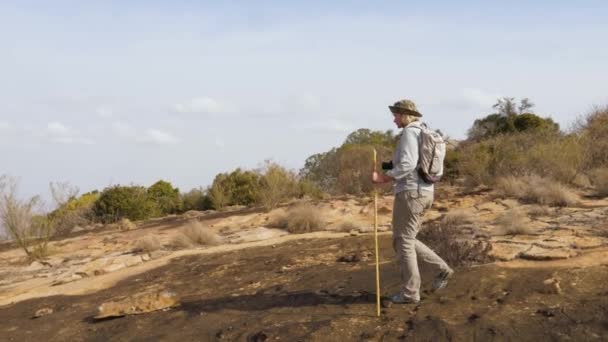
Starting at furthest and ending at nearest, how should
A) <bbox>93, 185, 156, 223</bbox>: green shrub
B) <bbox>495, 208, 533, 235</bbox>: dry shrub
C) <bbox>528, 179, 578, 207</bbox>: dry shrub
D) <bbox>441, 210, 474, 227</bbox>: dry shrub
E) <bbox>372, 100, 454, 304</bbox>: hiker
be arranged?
<bbox>93, 185, 156, 223</bbox>: green shrub, <bbox>528, 179, 578, 207</bbox>: dry shrub, <bbox>441, 210, 474, 227</bbox>: dry shrub, <bbox>495, 208, 533, 235</bbox>: dry shrub, <bbox>372, 100, 454, 304</bbox>: hiker

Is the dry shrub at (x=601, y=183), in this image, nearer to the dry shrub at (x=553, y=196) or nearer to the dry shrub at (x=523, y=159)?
the dry shrub at (x=523, y=159)

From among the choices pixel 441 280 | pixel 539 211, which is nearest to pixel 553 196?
pixel 539 211

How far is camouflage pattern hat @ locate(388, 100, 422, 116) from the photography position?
5.66m

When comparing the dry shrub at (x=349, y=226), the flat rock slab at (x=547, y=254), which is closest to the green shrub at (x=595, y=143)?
the dry shrub at (x=349, y=226)

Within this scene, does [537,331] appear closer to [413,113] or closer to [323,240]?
[413,113]

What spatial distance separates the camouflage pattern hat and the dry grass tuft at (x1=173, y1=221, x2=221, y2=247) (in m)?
7.62

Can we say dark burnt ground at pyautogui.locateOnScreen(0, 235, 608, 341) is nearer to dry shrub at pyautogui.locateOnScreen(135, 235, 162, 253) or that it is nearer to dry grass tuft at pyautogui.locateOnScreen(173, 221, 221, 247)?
dry grass tuft at pyautogui.locateOnScreen(173, 221, 221, 247)

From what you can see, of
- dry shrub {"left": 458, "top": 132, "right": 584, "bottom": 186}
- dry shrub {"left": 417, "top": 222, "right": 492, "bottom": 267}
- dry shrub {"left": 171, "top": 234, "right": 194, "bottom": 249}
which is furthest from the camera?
dry shrub {"left": 458, "top": 132, "right": 584, "bottom": 186}

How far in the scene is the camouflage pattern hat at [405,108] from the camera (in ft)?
18.6

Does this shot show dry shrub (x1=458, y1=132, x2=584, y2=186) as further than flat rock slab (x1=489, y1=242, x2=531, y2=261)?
Yes

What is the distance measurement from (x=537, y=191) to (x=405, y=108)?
7.14 meters

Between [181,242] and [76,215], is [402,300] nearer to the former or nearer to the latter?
[181,242]

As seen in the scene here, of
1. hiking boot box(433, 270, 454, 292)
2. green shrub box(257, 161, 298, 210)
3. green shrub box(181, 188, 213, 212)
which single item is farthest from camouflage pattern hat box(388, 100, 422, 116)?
green shrub box(181, 188, 213, 212)

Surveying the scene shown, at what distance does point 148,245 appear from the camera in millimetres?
12836
